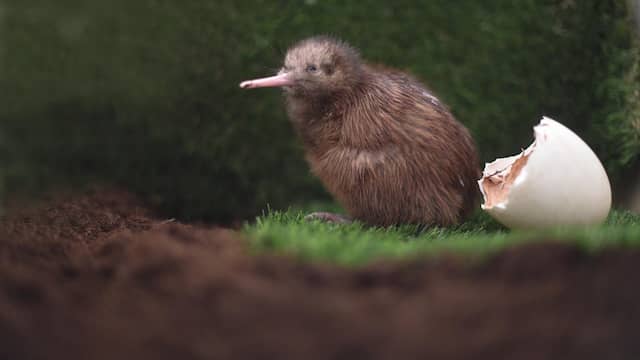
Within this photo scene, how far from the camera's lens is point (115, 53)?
160 inches

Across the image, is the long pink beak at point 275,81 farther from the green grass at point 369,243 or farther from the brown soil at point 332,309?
the brown soil at point 332,309

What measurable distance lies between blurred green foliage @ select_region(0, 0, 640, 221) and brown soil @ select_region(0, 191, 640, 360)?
2002 millimetres

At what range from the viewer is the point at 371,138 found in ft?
9.46

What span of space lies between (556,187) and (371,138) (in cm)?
71

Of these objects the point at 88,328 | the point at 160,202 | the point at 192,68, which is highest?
the point at 192,68

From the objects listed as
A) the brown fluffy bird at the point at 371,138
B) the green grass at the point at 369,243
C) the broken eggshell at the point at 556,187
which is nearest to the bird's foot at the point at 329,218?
the brown fluffy bird at the point at 371,138

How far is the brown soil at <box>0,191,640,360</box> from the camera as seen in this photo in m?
1.50

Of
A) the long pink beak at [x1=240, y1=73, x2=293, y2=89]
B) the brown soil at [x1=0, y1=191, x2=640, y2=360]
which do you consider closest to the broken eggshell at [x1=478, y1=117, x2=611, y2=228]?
the brown soil at [x1=0, y1=191, x2=640, y2=360]

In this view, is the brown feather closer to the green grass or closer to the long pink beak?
the long pink beak

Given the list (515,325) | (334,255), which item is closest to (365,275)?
(334,255)

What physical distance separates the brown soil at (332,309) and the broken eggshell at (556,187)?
74cm

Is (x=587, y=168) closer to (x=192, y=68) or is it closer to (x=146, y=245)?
(x=146, y=245)

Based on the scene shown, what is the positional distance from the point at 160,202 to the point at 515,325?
2.68 metres

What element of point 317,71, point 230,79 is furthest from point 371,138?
point 230,79
